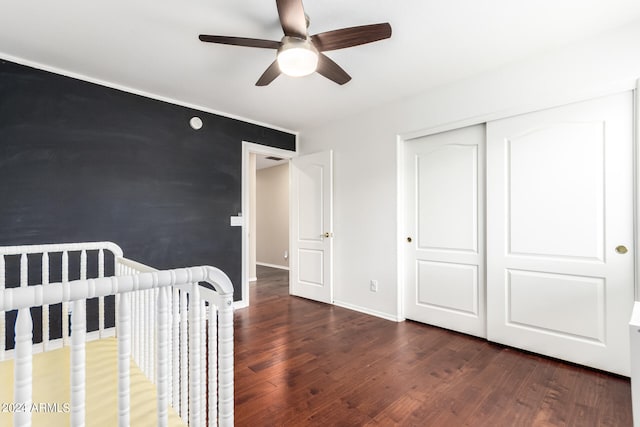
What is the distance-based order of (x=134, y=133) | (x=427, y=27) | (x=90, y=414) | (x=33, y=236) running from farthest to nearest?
(x=134, y=133)
(x=33, y=236)
(x=427, y=27)
(x=90, y=414)

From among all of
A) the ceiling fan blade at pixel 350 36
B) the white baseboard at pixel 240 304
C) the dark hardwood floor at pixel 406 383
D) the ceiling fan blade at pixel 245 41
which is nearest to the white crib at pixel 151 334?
the dark hardwood floor at pixel 406 383

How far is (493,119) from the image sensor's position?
102 inches

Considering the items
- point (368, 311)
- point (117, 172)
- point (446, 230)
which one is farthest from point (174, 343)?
point (368, 311)

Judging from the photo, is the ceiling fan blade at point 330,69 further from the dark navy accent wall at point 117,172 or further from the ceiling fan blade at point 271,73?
the dark navy accent wall at point 117,172

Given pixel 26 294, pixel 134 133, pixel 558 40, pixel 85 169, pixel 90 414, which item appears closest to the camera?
pixel 26 294

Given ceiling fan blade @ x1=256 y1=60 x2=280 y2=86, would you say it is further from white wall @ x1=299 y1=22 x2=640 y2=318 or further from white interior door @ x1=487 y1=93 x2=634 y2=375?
white interior door @ x1=487 y1=93 x2=634 y2=375

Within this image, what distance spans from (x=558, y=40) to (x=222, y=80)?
104 inches

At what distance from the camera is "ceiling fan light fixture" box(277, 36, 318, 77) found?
1.76 m

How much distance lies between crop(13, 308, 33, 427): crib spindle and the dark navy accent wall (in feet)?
7.91

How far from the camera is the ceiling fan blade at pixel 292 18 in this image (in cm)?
150

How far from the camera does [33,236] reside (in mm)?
2436

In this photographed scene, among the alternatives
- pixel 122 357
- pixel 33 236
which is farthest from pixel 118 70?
pixel 122 357

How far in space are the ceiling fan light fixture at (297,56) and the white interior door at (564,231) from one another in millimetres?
1720

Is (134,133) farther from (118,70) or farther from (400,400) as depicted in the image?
(400,400)
